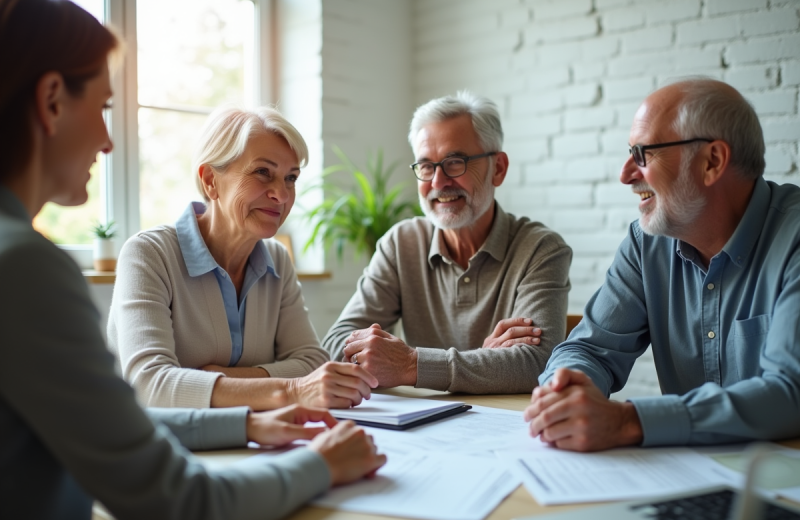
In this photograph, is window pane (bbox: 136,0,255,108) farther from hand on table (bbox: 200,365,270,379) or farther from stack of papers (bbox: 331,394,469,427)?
stack of papers (bbox: 331,394,469,427)

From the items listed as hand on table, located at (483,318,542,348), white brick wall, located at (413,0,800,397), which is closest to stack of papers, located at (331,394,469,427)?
hand on table, located at (483,318,542,348)

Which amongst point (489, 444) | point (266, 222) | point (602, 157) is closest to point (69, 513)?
point (489, 444)

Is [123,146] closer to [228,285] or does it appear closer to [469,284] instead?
[228,285]

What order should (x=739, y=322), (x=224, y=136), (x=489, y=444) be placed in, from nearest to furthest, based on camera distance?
1. (x=489, y=444)
2. (x=739, y=322)
3. (x=224, y=136)

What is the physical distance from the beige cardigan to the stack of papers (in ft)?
1.00

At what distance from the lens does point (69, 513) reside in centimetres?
82

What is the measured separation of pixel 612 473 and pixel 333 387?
1.97 feet

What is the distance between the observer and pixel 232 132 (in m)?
1.85

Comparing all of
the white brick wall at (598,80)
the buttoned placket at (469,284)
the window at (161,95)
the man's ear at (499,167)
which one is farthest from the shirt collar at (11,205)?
the white brick wall at (598,80)

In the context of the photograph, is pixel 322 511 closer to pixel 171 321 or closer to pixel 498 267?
pixel 171 321

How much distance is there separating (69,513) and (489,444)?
2.16 ft

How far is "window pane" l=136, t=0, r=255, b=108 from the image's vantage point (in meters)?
3.06

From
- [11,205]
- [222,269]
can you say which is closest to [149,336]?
[222,269]

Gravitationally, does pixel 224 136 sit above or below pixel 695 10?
below
